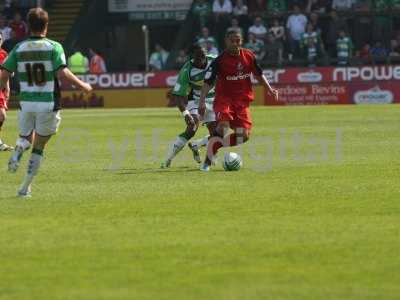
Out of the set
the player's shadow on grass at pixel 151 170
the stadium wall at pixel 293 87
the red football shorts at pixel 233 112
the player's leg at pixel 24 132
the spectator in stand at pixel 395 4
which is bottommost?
the stadium wall at pixel 293 87

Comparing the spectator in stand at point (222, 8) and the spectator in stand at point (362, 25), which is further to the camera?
the spectator in stand at point (222, 8)

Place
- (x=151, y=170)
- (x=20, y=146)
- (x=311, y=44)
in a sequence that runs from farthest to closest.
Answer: (x=311, y=44) < (x=151, y=170) < (x=20, y=146)

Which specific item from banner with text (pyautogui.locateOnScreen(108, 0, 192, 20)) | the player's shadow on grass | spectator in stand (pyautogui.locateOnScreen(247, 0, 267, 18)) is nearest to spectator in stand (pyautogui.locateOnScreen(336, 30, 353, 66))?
spectator in stand (pyautogui.locateOnScreen(247, 0, 267, 18))

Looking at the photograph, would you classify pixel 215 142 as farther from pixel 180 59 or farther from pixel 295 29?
pixel 180 59

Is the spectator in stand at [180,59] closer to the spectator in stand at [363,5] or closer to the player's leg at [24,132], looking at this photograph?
the spectator in stand at [363,5]

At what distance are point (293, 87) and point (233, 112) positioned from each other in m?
23.4

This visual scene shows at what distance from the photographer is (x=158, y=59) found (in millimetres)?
45219

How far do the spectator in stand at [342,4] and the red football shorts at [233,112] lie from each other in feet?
88.8

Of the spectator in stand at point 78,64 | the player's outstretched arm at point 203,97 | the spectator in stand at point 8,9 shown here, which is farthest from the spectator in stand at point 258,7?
the player's outstretched arm at point 203,97

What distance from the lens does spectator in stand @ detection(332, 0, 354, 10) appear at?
145ft

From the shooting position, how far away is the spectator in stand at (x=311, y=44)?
1676 inches

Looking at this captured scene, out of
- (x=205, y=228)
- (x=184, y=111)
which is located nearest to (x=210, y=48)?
(x=184, y=111)

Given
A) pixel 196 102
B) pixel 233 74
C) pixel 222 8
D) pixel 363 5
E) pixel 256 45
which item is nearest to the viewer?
pixel 233 74

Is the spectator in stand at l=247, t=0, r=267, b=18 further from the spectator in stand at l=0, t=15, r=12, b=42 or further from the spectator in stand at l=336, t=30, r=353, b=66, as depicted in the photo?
the spectator in stand at l=0, t=15, r=12, b=42
